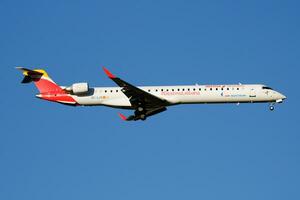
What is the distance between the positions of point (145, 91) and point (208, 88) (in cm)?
519

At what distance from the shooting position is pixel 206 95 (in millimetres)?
54312

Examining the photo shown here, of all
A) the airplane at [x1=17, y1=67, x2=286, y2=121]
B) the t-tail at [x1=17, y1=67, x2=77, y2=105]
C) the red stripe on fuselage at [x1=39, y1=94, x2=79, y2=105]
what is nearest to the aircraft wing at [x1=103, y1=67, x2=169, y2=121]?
the airplane at [x1=17, y1=67, x2=286, y2=121]

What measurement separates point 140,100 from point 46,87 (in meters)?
8.35

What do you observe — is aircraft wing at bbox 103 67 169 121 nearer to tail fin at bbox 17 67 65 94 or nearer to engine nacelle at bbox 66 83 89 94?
engine nacelle at bbox 66 83 89 94

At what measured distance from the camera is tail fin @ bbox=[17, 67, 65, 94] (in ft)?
185

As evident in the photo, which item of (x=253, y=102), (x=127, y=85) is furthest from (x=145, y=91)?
(x=253, y=102)

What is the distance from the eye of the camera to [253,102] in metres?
54.8

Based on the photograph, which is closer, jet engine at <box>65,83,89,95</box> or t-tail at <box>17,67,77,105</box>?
jet engine at <box>65,83,89,95</box>

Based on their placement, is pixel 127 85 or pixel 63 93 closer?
pixel 127 85

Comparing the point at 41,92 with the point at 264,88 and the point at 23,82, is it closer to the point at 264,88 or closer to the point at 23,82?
the point at 23,82

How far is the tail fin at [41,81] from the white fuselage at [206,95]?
7.71 feet

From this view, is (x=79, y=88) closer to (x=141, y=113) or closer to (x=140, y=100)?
(x=140, y=100)

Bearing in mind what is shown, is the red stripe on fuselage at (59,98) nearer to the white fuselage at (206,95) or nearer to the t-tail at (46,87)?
the t-tail at (46,87)

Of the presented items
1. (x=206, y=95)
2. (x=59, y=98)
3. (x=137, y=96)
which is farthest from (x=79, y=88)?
(x=206, y=95)
